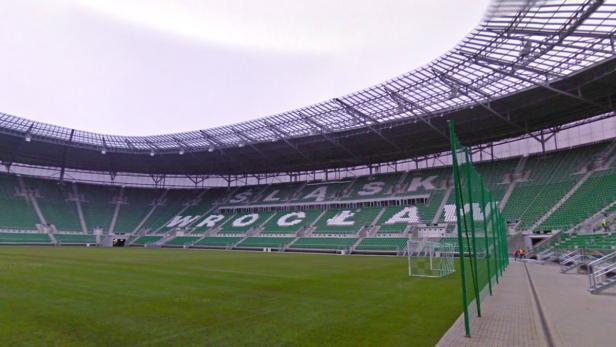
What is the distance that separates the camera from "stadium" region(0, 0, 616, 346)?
785cm

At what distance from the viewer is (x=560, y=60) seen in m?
26.0

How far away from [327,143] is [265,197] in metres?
17.9

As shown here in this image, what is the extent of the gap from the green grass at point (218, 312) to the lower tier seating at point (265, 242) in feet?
104

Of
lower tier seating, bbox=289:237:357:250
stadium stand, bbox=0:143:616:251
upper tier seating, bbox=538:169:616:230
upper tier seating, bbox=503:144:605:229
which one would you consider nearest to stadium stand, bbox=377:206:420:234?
stadium stand, bbox=0:143:616:251

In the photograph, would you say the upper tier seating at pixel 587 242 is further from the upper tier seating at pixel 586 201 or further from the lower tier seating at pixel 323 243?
the lower tier seating at pixel 323 243

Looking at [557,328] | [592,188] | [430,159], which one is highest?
[430,159]

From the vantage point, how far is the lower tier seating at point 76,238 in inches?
2057

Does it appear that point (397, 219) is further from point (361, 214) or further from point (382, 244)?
point (361, 214)

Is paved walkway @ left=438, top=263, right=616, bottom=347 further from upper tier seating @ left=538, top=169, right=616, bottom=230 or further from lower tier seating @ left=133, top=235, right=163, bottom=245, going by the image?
lower tier seating @ left=133, top=235, right=163, bottom=245

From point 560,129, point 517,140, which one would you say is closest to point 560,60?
point 560,129

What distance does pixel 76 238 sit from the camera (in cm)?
5397

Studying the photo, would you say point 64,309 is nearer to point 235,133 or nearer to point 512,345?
point 512,345

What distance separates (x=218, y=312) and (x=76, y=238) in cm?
5589

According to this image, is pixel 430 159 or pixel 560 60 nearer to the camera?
pixel 560 60
